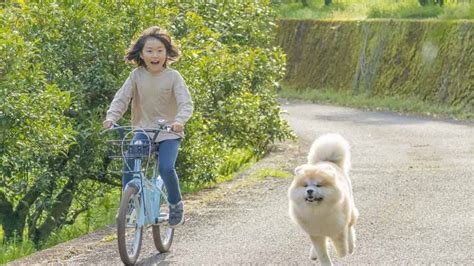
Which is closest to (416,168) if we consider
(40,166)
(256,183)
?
(256,183)

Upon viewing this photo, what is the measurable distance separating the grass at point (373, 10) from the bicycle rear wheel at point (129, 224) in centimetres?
2107

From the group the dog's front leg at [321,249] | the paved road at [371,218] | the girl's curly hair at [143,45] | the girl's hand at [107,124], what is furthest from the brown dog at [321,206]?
the girl's curly hair at [143,45]

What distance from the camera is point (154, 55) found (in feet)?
29.7

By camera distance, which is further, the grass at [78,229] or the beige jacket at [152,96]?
the grass at [78,229]

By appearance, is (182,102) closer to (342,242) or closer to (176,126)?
(176,126)

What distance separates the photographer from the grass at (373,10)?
33.2m

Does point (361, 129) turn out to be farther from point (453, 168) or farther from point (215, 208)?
point (215, 208)

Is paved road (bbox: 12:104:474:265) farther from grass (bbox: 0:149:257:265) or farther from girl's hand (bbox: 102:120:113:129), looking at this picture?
girl's hand (bbox: 102:120:113:129)

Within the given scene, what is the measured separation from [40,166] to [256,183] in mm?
3705

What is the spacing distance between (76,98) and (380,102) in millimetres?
20170

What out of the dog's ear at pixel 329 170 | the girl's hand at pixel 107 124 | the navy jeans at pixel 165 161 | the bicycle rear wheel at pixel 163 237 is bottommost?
the bicycle rear wheel at pixel 163 237

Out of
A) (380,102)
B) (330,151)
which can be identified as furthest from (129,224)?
(380,102)

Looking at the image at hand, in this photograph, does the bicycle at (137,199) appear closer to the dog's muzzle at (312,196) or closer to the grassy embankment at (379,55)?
the dog's muzzle at (312,196)

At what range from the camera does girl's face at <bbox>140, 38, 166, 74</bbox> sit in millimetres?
9070
